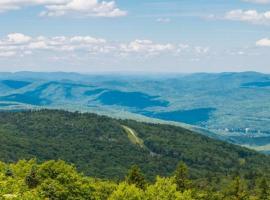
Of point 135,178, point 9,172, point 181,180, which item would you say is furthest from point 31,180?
point 181,180

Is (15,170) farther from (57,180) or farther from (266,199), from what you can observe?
(266,199)

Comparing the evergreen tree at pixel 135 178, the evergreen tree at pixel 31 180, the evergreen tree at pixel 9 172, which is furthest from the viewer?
the evergreen tree at pixel 135 178

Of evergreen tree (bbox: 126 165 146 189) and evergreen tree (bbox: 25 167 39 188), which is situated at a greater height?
evergreen tree (bbox: 25 167 39 188)

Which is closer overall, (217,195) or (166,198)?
(166,198)

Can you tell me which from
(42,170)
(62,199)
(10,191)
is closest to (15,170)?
(42,170)

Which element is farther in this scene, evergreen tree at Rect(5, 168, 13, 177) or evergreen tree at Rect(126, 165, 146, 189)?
evergreen tree at Rect(126, 165, 146, 189)

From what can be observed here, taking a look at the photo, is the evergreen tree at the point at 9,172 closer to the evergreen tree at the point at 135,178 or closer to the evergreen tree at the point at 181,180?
the evergreen tree at the point at 135,178

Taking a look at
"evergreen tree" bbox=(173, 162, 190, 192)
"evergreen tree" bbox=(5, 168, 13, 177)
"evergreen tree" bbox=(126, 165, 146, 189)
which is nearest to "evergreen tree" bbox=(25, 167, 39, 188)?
"evergreen tree" bbox=(5, 168, 13, 177)

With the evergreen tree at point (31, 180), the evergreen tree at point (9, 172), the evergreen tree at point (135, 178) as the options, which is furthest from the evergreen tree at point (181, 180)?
the evergreen tree at point (9, 172)

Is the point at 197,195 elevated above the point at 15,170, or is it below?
below

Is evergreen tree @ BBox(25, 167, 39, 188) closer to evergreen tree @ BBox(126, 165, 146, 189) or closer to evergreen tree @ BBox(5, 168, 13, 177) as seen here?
evergreen tree @ BBox(5, 168, 13, 177)

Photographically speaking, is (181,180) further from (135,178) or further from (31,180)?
(31,180)
